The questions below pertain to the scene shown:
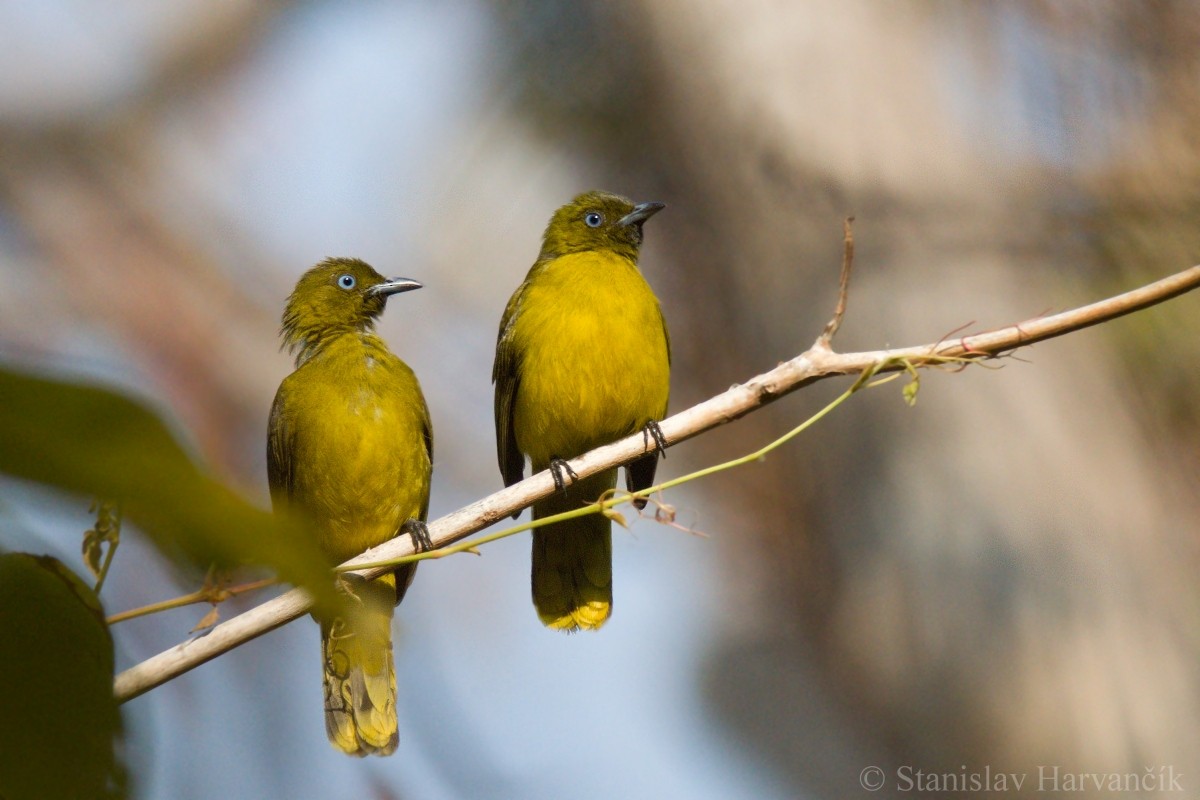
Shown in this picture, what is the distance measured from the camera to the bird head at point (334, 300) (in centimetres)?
464

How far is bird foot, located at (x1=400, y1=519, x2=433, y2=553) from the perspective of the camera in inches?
128

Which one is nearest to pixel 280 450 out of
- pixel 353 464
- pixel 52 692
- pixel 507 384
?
pixel 353 464

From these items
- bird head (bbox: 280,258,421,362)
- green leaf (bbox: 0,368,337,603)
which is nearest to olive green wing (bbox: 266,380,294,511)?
bird head (bbox: 280,258,421,362)

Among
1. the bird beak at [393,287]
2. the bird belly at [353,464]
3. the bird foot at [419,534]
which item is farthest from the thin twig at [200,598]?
the bird beak at [393,287]

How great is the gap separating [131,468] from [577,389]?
12.9 feet

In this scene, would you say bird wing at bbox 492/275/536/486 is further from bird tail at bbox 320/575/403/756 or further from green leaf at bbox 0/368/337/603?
green leaf at bbox 0/368/337/603

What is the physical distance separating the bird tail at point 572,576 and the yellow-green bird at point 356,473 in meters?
0.56

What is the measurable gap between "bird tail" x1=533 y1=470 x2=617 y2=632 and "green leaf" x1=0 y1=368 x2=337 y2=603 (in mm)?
4069

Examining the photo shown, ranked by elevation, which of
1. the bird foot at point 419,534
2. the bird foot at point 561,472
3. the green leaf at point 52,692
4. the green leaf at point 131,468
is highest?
the bird foot at point 561,472

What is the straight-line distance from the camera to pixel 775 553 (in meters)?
6.62

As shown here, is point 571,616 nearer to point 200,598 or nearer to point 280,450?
point 280,450

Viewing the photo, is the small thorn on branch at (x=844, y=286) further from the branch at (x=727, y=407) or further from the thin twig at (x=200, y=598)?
the thin twig at (x=200, y=598)

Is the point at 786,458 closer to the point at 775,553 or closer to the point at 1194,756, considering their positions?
the point at 775,553

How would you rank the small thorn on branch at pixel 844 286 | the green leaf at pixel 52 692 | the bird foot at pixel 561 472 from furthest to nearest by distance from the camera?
the bird foot at pixel 561 472
the small thorn on branch at pixel 844 286
the green leaf at pixel 52 692
